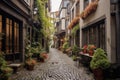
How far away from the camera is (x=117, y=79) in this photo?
7828 mm

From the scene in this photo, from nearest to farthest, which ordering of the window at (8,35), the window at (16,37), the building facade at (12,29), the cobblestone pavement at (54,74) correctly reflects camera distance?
the cobblestone pavement at (54,74) → the building facade at (12,29) → the window at (8,35) → the window at (16,37)

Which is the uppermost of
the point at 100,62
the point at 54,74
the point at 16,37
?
the point at 16,37

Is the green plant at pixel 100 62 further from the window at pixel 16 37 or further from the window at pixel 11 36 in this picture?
the window at pixel 16 37

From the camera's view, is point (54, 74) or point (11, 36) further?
point (11, 36)

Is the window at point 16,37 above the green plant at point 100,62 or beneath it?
above

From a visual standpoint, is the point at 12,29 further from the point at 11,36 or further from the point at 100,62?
the point at 100,62

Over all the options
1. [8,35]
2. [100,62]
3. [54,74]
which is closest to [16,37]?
[8,35]

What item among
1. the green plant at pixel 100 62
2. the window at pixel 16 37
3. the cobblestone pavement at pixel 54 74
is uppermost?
the window at pixel 16 37

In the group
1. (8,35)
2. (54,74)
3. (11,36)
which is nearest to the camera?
(54,74)

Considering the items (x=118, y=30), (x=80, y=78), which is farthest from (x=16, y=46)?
(x=118, y=30)

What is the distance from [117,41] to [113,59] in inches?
35.9

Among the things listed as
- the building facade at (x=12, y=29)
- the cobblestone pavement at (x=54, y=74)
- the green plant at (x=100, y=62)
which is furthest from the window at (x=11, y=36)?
the green plant at (x=100, y=62)

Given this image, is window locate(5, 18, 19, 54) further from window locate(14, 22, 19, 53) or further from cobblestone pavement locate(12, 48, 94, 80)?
cobblestone pavement locate(12, 48, 94, 80)

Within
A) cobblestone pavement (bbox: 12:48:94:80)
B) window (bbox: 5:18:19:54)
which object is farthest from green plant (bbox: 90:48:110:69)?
window (bbox: 5:18:19:54)
